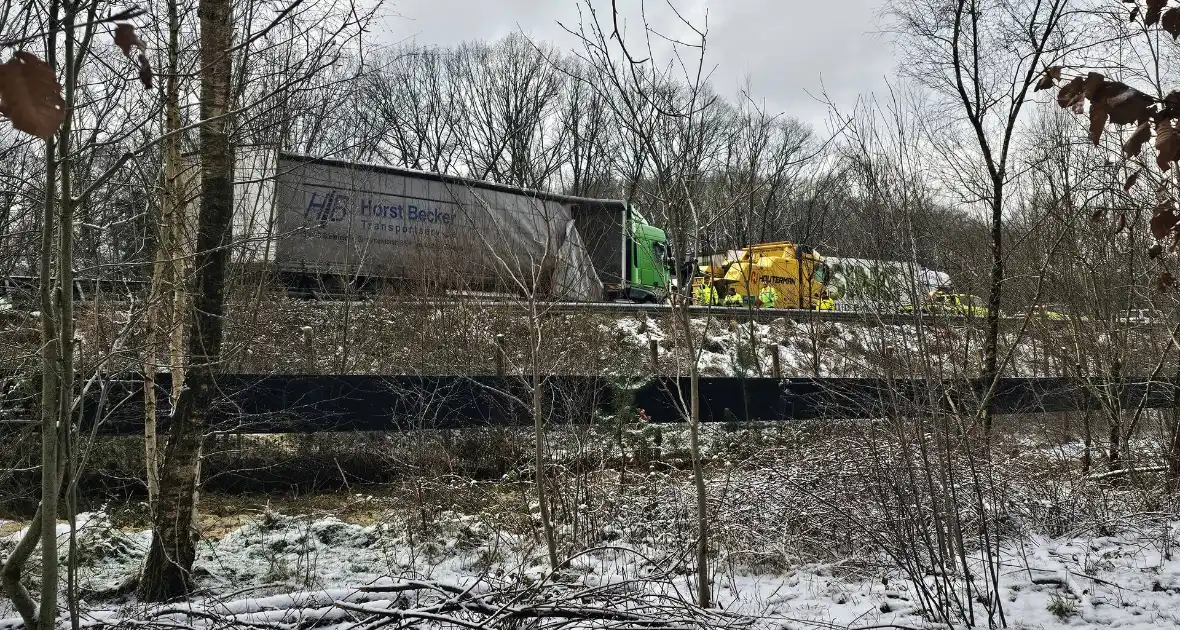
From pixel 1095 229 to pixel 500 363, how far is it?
667 centimetres

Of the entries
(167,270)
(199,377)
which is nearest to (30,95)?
(199,377)

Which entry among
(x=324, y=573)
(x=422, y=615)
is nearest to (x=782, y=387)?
(x=324, y=573)

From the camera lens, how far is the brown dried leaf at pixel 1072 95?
2404 mm

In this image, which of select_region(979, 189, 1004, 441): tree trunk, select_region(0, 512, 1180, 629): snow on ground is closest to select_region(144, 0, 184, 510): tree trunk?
select_region(0, 512, 1180, 629): snow on ground

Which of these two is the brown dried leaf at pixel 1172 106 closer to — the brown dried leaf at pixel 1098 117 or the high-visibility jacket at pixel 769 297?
the brown dried leaf at pixel 1098 117

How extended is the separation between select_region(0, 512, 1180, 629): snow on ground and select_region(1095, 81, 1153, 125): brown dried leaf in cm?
265

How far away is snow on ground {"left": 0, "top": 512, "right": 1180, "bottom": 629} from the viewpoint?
15.6 ft

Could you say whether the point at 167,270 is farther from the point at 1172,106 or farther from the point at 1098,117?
the point at 1172,106

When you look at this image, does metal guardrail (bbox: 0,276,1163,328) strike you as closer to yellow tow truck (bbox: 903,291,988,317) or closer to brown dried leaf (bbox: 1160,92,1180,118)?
yellow tow truck (bbox: 903,291,988,317)

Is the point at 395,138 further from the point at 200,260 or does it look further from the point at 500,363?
the point at 200,260

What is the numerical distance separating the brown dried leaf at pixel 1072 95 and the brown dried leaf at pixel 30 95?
2.43 m

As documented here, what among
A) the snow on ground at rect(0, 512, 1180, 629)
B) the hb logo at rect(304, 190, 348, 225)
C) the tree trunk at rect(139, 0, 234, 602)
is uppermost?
the hb logo at rect(304, 190, 348, 225)

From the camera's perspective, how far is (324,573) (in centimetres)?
752

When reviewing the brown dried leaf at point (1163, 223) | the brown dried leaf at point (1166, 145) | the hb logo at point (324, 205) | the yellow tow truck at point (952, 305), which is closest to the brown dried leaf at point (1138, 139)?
the brown dried leaf at point (1166, 145)
